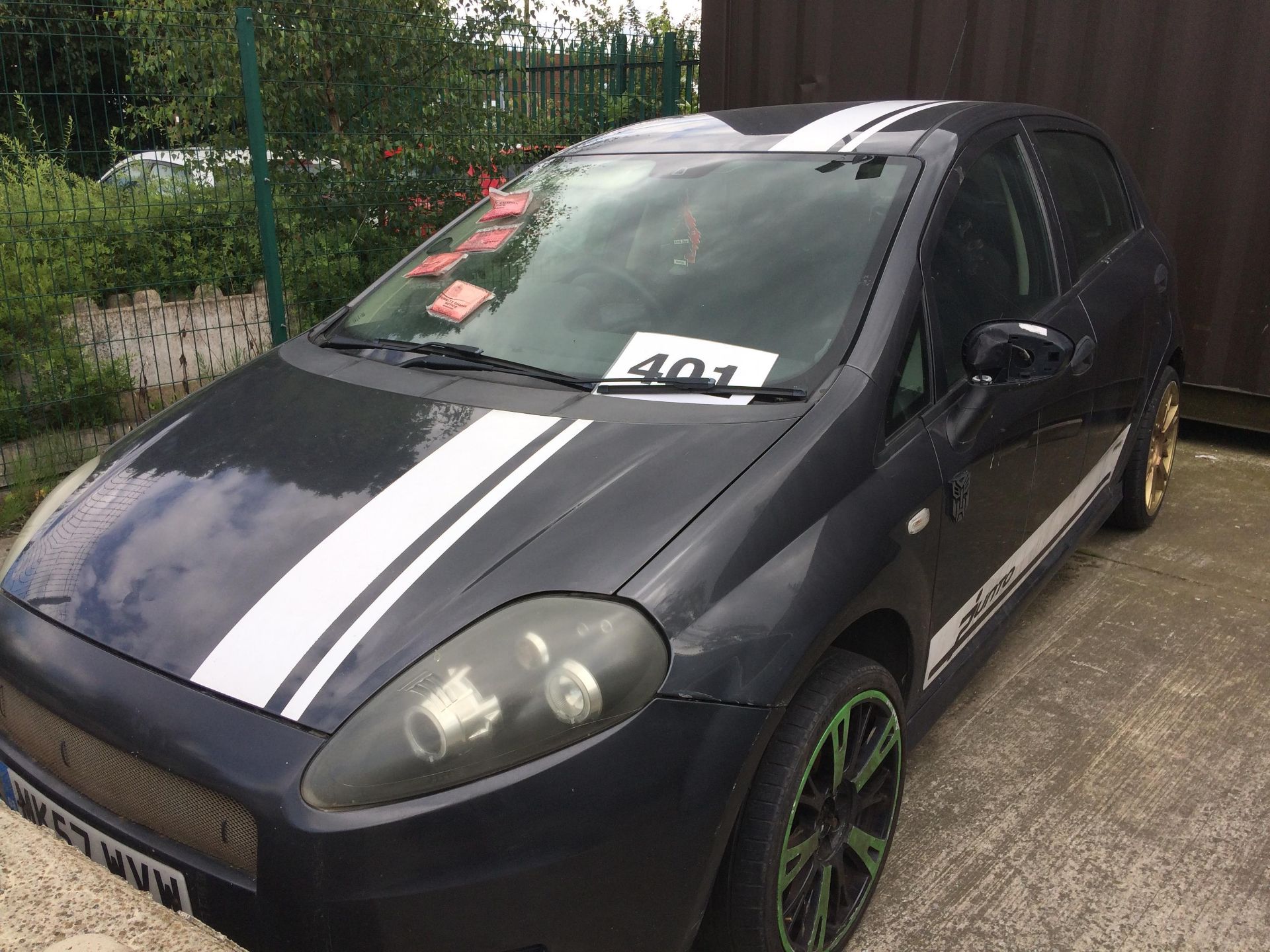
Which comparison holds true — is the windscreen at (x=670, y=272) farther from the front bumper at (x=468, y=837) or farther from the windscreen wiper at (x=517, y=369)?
the front bumper at (x=468, y=837)

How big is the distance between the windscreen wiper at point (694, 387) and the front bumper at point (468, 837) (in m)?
0.70

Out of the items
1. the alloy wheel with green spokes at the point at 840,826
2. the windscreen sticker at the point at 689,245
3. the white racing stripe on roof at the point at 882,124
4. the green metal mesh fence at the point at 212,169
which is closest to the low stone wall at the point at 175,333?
the green metal mesh fence at the point at 212,169

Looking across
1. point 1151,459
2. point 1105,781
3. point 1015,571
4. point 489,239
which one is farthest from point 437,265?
point 1151,459

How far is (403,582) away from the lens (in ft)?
5.56

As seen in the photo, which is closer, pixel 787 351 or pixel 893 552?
pixel 893 552

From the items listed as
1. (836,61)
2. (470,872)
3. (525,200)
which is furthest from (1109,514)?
(836,61)

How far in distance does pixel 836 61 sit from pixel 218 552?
587 cm

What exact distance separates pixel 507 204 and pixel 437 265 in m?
0.31

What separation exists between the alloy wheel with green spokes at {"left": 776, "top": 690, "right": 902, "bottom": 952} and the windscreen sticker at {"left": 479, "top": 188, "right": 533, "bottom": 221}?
5.71ft

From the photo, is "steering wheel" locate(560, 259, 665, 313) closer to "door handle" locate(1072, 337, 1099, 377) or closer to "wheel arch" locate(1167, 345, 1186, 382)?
"door handle" locate(1072, 337, 1099, 377)

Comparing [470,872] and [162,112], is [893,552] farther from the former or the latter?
[162,112]

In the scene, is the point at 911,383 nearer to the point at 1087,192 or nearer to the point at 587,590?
the point at 587,590

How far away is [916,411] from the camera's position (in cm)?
223

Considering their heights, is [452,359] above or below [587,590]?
above
